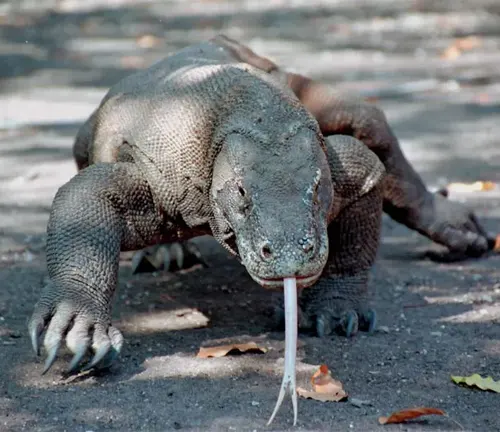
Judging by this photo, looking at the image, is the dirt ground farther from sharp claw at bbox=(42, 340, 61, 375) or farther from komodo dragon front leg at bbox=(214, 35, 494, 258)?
komodo dragon front leg at bbox=(214, 35, 494, 258)

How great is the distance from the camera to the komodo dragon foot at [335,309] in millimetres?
Answer: 4113

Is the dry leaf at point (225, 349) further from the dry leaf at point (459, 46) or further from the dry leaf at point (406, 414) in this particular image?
the dry leaf at point (459, 46)

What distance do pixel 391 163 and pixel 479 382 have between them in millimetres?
1669

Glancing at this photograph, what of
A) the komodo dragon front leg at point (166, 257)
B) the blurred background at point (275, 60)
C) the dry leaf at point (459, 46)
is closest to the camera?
the komodo dragon front leg at point (166, 257)

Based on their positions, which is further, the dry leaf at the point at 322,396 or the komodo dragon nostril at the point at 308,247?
the dry leaf at the point at 322,396

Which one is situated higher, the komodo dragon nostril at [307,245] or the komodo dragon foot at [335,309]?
the komodo dragon nostril at [307,245]

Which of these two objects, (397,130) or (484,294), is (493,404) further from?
(397,130)

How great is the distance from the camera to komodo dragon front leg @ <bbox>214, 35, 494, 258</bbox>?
4.73 m

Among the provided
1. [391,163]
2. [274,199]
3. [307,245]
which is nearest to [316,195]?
[274,199]

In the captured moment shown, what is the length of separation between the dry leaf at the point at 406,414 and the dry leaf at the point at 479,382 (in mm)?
332

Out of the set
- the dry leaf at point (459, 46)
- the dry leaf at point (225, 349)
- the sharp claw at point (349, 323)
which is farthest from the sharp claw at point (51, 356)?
the dry leaf at point (459, 46)

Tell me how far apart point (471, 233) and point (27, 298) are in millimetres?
2087

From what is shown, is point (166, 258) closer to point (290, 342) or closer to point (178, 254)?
point (178, 254)

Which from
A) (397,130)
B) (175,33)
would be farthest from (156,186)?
(175,33)
